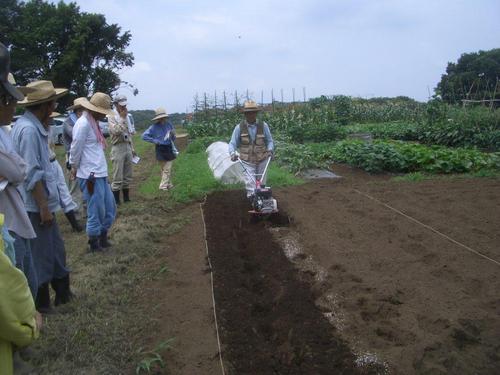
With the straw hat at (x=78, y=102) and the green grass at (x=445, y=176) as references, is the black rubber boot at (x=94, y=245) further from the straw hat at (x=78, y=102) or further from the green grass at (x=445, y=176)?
the green grass at (x=445, y=176)

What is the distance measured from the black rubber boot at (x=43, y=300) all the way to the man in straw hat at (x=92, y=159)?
133cm

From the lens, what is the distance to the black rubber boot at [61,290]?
13.7ft

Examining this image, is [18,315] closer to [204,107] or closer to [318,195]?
[318,195]

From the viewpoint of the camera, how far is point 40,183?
383 centimetres

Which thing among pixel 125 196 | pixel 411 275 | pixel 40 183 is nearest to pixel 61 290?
pixel 40 183

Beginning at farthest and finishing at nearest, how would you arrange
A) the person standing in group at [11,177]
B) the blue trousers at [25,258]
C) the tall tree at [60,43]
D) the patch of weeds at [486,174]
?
the tall tree at [60,43] < the patch of weeds at [486,174] < the blue trousers at [25,258] < the person standing in group at [11,177]

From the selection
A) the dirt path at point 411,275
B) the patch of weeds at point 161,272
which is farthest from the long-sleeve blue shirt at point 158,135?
the patch of weeds at point 161,272

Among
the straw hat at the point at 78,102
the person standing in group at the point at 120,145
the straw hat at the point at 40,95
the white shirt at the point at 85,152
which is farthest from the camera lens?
the person standing in group at the point at 120,145

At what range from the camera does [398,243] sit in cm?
564

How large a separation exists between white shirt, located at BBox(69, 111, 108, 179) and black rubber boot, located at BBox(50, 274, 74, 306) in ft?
4.42

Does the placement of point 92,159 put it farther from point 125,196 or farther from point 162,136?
point 162,136

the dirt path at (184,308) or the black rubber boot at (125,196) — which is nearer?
the dirt path at (184,308)

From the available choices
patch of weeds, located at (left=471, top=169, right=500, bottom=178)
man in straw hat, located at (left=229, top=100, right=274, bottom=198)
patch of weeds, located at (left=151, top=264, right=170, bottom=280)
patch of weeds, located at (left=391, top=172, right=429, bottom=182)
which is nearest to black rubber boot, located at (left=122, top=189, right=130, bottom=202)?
man in straw hat, located at (left=229, top=100, right=274, bottom=198)

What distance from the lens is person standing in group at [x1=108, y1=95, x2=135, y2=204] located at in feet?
25.4
